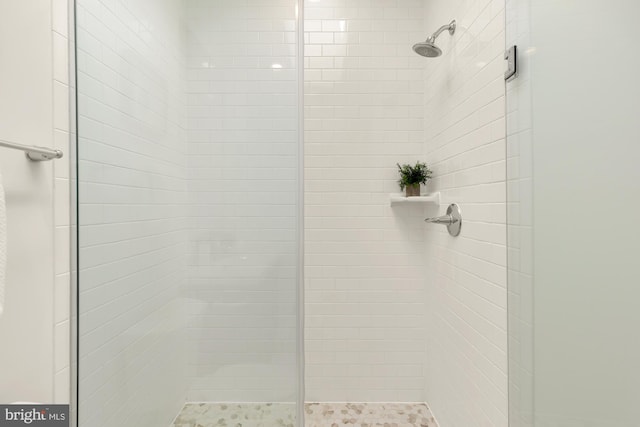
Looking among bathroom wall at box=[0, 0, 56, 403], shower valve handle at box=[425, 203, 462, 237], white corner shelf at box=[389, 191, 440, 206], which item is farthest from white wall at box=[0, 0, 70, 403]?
white corner shelf at box=[389, 191, 440, 206]

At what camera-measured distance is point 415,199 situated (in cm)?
202

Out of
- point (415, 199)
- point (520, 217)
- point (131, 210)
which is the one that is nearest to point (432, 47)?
point (415, 199)

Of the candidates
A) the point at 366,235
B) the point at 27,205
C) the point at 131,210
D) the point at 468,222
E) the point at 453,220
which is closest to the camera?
the point at 27,205

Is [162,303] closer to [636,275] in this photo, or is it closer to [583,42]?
[636,275]

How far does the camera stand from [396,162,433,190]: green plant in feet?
6.75

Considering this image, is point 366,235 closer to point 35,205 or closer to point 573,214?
point 573,214

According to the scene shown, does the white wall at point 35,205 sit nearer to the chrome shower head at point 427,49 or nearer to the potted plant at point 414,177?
the chrome shower head at point 427,49

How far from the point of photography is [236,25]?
106 cm

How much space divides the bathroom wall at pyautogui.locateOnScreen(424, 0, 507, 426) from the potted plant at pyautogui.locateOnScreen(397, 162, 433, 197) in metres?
0.07

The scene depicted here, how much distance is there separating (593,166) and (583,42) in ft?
0.97

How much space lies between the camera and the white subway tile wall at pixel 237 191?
105 cm

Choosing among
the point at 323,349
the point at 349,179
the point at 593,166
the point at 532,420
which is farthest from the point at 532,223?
the point at 323,349

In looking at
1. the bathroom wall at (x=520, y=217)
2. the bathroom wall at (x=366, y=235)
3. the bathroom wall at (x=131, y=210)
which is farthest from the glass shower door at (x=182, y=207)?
the bathroom wall at (x=366, y=235)

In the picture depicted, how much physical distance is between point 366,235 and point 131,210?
1.43 metres
